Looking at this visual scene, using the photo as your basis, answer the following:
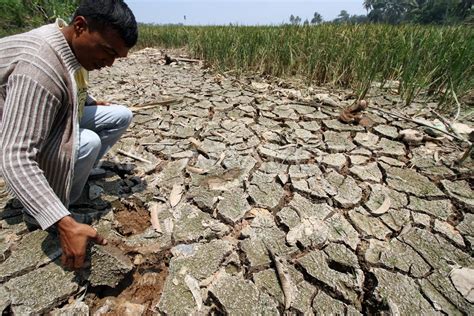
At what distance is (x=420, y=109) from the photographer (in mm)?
2738

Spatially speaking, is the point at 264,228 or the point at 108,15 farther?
the point at 264,228

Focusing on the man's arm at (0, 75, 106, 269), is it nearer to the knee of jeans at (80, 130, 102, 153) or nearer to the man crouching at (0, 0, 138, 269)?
the man crouching at (0, 0, 138, 269)

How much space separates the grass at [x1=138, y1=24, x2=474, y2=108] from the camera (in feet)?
9.31

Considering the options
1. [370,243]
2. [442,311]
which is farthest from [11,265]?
[442,311]

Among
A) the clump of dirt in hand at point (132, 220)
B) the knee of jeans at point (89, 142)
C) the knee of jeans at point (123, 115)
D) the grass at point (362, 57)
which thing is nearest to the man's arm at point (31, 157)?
the knee of jeans at point (89, 142)

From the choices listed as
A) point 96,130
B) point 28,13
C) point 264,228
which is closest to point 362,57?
point 264,228

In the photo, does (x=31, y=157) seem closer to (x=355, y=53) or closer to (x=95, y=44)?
(x=95, y=44)

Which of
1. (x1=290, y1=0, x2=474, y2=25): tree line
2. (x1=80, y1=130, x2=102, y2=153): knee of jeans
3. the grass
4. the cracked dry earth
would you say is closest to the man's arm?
the cracked dry earth

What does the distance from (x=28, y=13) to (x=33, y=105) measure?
560cm

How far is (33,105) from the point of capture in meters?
1.05

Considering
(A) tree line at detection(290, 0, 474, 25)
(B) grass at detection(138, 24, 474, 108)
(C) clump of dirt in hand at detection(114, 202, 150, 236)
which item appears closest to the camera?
(C) clump of dirt in hand at detection(114, 202, 150, 236)

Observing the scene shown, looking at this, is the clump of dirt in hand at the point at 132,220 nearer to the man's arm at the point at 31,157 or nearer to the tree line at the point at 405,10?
the man's arm at the point at 31,157

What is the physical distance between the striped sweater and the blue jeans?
0.27 metres

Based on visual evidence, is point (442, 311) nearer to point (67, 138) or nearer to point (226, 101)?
point (67, 138)
